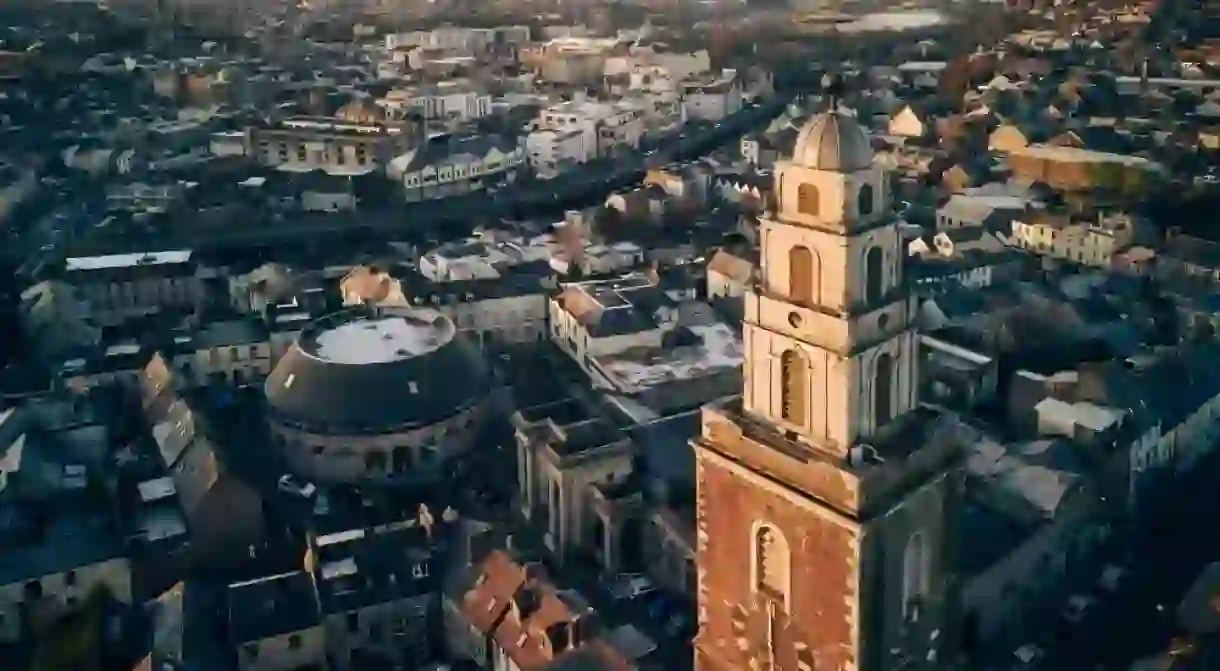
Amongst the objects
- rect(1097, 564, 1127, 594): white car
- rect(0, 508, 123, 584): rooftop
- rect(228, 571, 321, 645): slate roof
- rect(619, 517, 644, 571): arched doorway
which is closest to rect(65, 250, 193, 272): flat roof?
rect(0, 508, 123, 584): rooftop

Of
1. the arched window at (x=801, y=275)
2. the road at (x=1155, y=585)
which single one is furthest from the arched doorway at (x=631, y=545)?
the arched window at (x=801, y=275)

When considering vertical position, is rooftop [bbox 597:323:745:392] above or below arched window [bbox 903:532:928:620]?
below

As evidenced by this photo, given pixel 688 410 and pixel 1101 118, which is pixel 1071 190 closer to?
pixel 1101 118

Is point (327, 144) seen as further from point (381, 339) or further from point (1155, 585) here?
point (1155, 585)

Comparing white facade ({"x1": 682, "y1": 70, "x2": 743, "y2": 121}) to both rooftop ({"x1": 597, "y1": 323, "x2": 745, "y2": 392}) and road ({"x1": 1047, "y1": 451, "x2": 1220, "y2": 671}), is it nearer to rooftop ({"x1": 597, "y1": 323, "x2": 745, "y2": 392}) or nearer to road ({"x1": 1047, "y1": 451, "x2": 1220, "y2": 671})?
rooftop ({"x1": 597, "y1": 323, "x2": 745, "y2": 392})

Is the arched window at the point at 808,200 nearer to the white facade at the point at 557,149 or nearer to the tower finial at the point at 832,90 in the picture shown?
the tower finial at the point at 832,90

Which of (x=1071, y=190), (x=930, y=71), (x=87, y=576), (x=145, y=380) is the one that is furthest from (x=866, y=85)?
(x=87, y=576)
